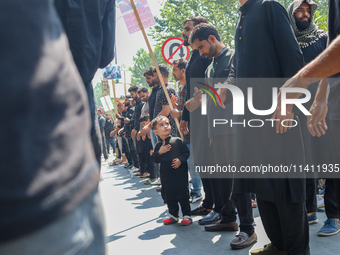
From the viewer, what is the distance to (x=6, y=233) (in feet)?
2.08

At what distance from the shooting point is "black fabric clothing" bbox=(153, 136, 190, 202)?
4.40 meters

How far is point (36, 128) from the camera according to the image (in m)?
0.66

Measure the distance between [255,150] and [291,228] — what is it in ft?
1.87

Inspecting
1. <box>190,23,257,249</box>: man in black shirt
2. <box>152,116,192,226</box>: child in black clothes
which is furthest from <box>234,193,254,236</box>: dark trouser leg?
<box>152,116,192,226</box>: child in black clothes

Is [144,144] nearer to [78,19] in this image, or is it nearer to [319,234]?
[319,234]

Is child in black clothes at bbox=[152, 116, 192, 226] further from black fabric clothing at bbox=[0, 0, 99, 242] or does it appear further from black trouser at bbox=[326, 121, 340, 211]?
black fabric clothing at bbox=[0, 0, 99, 242]

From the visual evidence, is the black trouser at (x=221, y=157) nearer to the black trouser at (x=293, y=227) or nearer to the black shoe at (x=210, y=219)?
the black shoe at (x=210, y=219)

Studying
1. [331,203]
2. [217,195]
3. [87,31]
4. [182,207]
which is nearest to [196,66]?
[217,195]

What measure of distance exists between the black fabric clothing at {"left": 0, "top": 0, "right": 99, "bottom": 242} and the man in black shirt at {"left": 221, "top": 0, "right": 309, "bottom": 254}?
6.37ft

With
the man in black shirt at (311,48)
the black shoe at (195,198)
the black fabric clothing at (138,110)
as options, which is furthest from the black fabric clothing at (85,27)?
the black fabric clothing at (138,110)

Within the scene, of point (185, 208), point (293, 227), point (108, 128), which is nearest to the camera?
point (293, 227)

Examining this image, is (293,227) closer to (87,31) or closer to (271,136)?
(271,136)

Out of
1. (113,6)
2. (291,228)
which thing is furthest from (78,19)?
(291,228)

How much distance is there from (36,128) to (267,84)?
2163 millimetres
